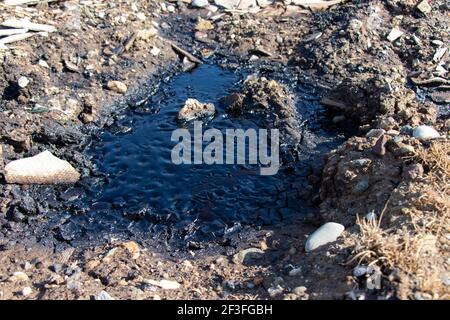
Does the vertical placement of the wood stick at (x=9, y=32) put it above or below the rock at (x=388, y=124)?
above

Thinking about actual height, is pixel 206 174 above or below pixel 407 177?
below

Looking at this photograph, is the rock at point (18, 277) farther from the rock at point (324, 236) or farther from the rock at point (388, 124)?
the rock at point (388, 124)

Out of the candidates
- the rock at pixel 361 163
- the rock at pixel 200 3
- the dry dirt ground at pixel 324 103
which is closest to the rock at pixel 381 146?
the dry dirt ground at pixel 324 103

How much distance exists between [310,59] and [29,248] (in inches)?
186

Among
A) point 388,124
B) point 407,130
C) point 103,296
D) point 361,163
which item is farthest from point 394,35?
point 103,296

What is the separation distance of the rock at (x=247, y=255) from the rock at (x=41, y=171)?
81.8 inches

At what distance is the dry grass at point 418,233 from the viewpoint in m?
3.73

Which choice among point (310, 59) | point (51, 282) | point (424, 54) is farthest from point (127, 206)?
point (424, 54)

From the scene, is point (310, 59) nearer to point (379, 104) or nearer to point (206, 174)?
point (379, 104)

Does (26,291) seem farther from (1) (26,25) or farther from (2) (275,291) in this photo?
(1) (26,25)

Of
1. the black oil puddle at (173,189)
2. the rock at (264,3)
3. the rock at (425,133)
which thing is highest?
the rock at (425,133)

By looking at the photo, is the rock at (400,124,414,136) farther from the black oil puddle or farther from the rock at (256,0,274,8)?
the rock at (256,0,274,8)

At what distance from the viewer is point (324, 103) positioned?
7.02m
